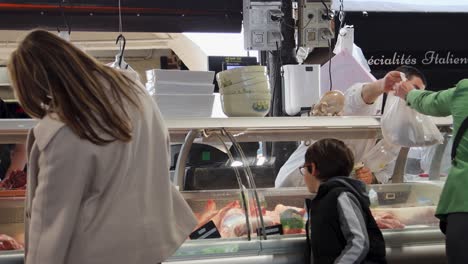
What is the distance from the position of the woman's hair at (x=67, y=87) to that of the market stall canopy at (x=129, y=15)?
2750mm

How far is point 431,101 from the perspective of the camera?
8.20 feet

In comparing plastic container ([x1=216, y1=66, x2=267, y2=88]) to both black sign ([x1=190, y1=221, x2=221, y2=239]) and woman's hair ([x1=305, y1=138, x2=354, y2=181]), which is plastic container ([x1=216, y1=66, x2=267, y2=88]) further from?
black sign ([x1=190, y1=221, x2=221, y2=239])

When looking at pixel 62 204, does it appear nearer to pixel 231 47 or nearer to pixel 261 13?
pixel 261 13

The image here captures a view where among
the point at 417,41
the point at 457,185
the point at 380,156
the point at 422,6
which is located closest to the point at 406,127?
the point at 457,185

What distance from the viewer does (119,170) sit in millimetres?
1630

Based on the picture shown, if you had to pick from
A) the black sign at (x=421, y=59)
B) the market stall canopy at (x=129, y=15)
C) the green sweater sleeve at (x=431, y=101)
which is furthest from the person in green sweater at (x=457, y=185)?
the black sign at (x=421, y=59)

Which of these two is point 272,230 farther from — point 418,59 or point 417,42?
point 418,59

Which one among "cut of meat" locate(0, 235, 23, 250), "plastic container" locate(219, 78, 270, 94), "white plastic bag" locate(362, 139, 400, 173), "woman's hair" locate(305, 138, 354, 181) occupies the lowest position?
"cut of meat" locate(0, 235, 23, 250)

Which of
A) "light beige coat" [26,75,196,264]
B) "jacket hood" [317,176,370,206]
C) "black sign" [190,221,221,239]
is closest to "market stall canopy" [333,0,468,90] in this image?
"jacket hood" [317,176,370,206]

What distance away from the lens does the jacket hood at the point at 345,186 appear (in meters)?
2.42

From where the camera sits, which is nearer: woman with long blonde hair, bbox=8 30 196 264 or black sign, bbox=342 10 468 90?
woman with long blonde hair, bbox=8 30 196 264

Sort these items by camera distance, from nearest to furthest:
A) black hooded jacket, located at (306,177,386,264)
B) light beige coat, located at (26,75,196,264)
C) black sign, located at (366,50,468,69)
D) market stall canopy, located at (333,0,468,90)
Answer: light beige coat, located at (26,75,196,264) → black hooded jacket, located at (306,177,386,264) → market stall canopy, located at (333,0,468,90) → black sign, located at (366,50,468,69)

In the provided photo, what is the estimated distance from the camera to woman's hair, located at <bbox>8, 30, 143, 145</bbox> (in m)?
1.57

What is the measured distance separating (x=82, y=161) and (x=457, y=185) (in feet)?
5.20
